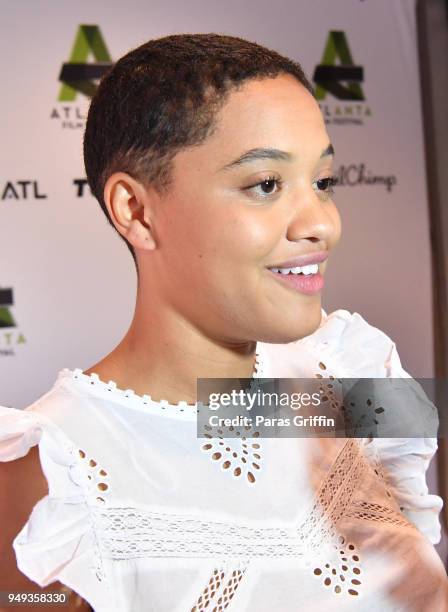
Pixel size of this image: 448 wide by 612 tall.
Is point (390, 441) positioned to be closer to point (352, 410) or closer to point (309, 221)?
point (352, 410)

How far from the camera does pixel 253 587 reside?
909mm

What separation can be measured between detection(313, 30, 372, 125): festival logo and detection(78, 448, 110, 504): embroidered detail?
2.04 meters

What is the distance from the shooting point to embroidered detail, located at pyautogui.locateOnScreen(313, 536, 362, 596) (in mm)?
941

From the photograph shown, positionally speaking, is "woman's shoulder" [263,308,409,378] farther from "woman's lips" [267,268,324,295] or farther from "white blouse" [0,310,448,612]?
"woman's lips" [267,268,324,295]

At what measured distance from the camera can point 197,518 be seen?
3.04 ft

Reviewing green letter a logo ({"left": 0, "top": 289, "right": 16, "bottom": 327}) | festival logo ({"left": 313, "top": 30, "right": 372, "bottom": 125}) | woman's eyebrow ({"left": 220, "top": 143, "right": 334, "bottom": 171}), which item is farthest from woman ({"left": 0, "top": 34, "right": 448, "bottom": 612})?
festival logo ({"left": 313, "top": 30, "right": 372, "bottom": 125})

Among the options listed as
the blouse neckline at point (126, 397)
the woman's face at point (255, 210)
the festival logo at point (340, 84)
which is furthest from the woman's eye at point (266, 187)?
the festival logo at point (340, 84)

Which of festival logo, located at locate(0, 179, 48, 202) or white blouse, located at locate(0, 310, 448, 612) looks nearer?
white blouse, located at locate(0, 310, 448, 612)

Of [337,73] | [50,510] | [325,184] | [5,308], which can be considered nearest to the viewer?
[50,510]

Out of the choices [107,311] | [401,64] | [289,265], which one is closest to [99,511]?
[289,265]

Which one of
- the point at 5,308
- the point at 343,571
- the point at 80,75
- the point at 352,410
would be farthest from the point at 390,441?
the point at 80,75

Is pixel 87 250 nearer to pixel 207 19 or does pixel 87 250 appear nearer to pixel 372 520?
pixel 207 19

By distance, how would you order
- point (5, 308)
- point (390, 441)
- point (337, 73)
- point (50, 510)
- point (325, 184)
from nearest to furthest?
point (50, 510) → point (325, 184) → point (390, 441) → point (5, 308) → point (337, 73)

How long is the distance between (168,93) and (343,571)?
0.60 m
